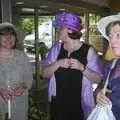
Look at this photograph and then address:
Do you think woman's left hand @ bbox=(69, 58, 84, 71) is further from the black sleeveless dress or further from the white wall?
the white wall

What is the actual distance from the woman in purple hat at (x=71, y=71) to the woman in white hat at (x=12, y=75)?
1.40 ft

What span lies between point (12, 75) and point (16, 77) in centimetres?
4

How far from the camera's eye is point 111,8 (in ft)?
32.5

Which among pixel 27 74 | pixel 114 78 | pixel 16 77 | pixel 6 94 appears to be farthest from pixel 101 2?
pixel 114 78

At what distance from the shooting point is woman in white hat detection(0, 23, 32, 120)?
328 centimetres

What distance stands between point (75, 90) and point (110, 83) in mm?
707

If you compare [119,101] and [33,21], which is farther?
[33,21]

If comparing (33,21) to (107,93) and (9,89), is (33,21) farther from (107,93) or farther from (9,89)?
(107,93)

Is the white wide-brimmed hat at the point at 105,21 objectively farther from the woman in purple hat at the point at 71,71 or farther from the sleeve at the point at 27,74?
the sleeve at the point at 27,74

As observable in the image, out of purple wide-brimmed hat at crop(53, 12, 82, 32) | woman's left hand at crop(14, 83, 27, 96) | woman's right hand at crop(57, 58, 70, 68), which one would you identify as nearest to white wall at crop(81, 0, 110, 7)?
woman's left hand at crop(14, 83, 27, 96)

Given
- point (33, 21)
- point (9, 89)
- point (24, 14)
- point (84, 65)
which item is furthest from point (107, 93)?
point (33, 21)

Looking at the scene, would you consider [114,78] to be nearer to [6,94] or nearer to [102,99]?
[102,99]

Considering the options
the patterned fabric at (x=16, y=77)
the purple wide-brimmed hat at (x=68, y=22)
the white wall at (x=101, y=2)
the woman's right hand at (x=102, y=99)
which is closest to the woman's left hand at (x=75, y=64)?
the purple wide-brimmed hat at (x=68, y=22)

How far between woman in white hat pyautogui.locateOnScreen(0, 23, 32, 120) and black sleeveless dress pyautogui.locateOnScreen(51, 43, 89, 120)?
0.47 meters
